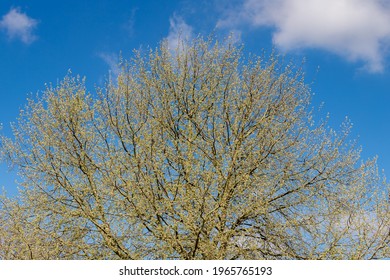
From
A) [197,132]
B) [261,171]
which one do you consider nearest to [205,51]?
[197,132]

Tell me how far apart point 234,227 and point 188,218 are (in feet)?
7.99

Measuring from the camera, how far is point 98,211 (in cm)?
1249

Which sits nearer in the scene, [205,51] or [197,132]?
[197,132]

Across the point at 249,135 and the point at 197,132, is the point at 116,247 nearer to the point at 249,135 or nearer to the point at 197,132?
the point at 197,132

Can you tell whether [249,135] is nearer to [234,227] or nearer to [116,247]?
[234,227]

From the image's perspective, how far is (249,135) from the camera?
1510cm

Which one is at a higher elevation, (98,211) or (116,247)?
(98,211)

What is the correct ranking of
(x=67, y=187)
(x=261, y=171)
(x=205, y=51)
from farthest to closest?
(x=205, y=51) → (x=261, y=171) → (x=67, y=187)
